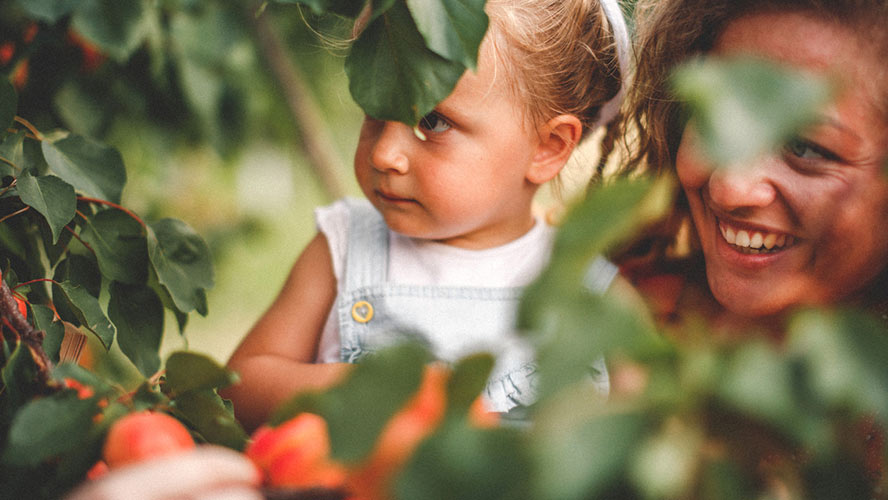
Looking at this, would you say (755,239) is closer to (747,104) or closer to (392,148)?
(392,148)

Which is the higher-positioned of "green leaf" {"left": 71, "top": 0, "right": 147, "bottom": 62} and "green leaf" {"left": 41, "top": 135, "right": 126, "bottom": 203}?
"green leaf" {"left": 71, "top": 0, "right": 147, "bottom": 62}

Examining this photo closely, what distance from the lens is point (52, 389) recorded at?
2.09 feet

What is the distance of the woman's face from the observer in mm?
920

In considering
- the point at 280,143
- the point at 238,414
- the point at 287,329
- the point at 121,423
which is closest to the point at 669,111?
the point at 287,329

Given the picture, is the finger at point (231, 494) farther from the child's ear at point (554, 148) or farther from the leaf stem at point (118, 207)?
the child's ear at point (554, 148)

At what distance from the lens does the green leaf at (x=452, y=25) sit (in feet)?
2.52

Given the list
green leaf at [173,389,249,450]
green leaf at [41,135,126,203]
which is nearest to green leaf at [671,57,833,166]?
green leaf at [173,389,249,450]

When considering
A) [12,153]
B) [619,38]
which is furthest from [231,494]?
[619,38]

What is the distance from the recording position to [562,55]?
4.31 feet

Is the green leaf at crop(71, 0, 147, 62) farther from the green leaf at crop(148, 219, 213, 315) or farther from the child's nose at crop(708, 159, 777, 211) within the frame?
the child's nose at crop(708, 159, 777, 211)

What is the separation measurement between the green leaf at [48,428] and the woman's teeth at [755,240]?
2.83 feet

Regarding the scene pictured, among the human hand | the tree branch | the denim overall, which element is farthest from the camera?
the tree branch

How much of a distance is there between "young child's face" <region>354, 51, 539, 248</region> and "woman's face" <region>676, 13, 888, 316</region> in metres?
0.29

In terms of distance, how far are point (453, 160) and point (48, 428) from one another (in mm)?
749
